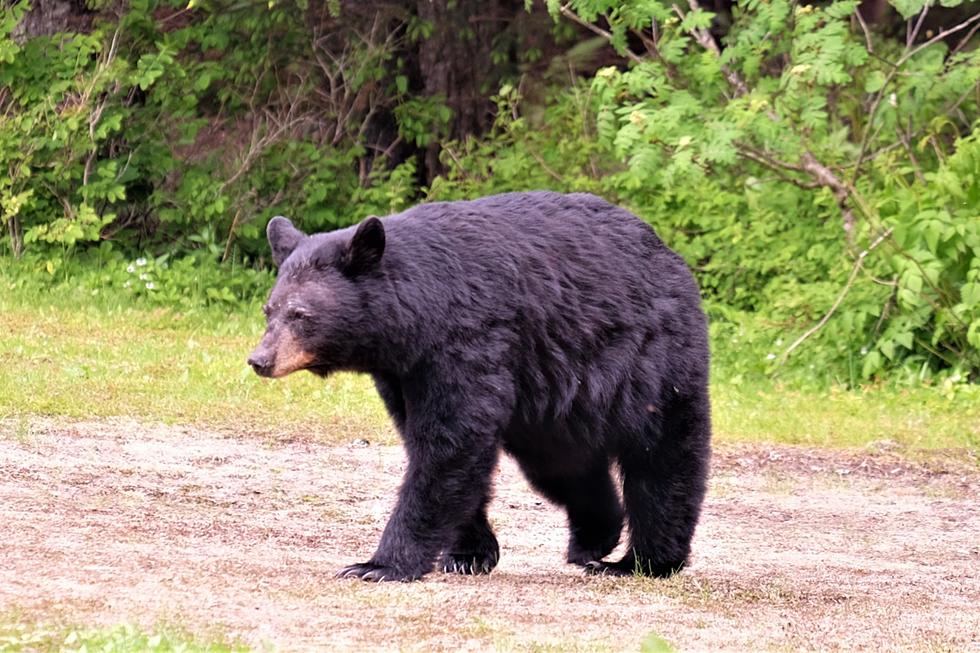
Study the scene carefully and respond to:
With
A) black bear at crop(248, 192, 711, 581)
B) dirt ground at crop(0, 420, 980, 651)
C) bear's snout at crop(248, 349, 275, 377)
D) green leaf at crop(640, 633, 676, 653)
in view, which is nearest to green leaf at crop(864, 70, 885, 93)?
dirt ground at crop(0, 420, 980, 651)

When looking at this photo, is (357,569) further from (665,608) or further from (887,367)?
(887,367)

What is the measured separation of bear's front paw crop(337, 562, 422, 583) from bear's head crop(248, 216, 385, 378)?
79 centimetres

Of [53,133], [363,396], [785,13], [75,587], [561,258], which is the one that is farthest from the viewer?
[53,133]

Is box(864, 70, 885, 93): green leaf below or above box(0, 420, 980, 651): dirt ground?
above

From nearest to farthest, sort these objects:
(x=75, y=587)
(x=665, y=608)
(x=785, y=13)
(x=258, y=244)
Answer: (x=75, y=587), (x=665, y=608), (x=785, y=13), (x=258, y=244)

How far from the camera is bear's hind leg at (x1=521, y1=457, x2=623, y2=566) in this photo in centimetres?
726

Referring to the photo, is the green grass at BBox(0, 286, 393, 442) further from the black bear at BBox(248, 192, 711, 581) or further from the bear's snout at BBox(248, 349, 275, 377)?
the bear's snout at BBox(248, 349, 275, 377)

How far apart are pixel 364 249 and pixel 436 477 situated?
0.92m

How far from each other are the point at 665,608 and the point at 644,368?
1.16 metres

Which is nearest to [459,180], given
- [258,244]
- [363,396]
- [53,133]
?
[258,244]

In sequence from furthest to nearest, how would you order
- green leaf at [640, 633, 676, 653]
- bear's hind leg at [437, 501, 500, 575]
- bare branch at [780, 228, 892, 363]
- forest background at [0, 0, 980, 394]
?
forest background at [0, 0, 980, 394] < bare branch at [780, 228, 892, 363] < bear's hind leg at [437, 501, 500, 575] < green leaf at [640, 633, 676, 653]

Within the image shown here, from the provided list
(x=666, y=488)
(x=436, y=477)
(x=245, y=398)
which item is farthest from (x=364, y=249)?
(x=245, y=398)

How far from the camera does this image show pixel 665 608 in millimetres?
6148

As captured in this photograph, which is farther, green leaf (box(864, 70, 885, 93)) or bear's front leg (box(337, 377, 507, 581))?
green leaf (box(864, 70, 885, 93))
